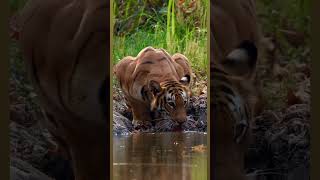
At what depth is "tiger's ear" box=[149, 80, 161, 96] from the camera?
20.1ft

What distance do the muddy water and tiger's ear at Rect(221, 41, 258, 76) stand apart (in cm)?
85

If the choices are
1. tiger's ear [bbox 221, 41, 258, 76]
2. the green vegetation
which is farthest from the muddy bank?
tiger's ear [bbox 221, 41, 258, 76]

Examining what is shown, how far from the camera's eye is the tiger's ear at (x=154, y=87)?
6.12 meters

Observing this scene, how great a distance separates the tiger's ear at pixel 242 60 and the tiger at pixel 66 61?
1.40m

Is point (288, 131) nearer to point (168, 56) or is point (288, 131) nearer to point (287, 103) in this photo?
point (287, 103)

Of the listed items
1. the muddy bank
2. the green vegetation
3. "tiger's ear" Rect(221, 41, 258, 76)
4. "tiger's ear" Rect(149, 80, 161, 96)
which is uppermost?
the green vegetation

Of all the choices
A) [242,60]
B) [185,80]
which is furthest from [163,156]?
[242,60]

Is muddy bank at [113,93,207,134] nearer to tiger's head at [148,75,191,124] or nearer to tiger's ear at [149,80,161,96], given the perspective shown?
tiger's head at [148,75,191,124]

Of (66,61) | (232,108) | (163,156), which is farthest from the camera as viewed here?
(163,156)

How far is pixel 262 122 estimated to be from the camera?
19.9 feet

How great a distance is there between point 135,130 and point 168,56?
3.11 ft

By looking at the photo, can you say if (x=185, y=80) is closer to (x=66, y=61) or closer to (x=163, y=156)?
(x=163, y=156)

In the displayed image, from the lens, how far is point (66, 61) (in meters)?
5.93

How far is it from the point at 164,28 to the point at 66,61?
1.20 meters
